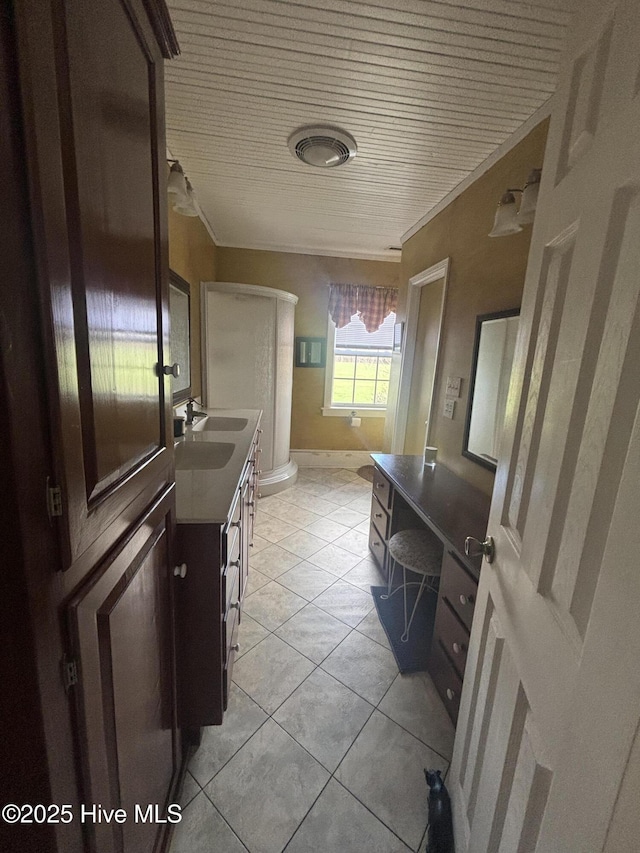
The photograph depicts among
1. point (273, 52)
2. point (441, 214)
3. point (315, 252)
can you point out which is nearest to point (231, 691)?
point (273, 52)

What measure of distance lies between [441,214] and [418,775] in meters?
3.13

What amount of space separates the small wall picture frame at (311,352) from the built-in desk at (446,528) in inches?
90.7

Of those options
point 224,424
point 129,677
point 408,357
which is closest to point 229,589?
point 129,677

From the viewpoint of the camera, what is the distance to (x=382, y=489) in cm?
228

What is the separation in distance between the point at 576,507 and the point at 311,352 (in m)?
3.91

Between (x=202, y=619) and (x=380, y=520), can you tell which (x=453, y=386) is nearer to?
(x=380, y=520)

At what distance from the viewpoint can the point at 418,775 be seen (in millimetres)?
1222

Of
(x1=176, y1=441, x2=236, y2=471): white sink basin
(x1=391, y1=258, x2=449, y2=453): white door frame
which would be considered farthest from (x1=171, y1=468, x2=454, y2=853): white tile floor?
(x1=391, y1=258, x2=449, y2=453): white door frame

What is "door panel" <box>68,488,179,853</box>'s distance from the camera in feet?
1.77

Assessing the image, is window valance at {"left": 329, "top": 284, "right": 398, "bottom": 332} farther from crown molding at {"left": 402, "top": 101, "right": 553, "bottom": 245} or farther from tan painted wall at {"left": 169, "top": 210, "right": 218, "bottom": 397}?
tan painted wall at {"left": 169, "top": 210, "right": 218, "bottom": 397}

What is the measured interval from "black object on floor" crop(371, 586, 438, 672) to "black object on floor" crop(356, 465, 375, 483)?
6.90 ft

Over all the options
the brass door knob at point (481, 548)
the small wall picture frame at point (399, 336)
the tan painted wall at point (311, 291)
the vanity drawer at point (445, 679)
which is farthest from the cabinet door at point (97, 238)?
the tan painted wall at point (311, 291)

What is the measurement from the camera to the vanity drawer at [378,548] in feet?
7.47

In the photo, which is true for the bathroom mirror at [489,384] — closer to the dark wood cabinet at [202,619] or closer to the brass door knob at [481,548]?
the brass door knob at [481,548]
